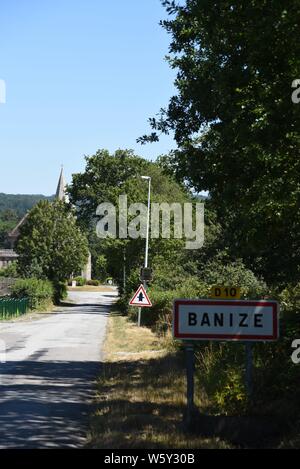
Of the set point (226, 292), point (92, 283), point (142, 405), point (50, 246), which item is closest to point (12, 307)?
point (50, 246)

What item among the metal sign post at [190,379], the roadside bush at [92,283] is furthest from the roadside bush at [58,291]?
the roadside bush at [92,283]

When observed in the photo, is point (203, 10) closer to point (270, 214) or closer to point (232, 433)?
point (270, 214)

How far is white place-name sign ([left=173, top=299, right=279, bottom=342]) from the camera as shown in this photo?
7406 mm

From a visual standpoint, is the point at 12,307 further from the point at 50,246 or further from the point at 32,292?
the point at 50,246

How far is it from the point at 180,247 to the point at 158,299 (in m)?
14.1

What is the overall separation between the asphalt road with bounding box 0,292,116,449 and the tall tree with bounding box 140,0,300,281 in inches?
158

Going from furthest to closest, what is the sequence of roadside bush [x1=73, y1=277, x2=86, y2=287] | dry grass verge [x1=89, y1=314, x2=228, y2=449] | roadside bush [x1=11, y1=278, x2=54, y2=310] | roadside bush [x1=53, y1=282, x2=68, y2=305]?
roadside bush [x1=73, y1=277, x2=86, y2=287]
roadside bush [x1=53, y1=282, x2=68, y2=305]
roadside bush [x1=11, y1=278, x2=54, y2=310]
dry grass verge [x1=89, y1=314, x2=228, y2=449]

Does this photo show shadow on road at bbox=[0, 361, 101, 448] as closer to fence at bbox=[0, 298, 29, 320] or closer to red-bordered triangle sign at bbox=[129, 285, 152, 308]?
red-bordered triangle sign at bbox=[129, 285, 152, 308]

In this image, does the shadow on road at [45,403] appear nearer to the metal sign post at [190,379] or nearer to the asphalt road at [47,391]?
the asphalt road at [47,391]

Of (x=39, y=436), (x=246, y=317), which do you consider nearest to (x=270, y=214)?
(x=246, y=317)

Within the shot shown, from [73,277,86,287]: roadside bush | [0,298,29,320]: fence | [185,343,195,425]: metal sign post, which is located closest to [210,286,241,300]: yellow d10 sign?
[185,343,195,425]: metal sign post

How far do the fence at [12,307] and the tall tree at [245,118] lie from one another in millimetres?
27036
